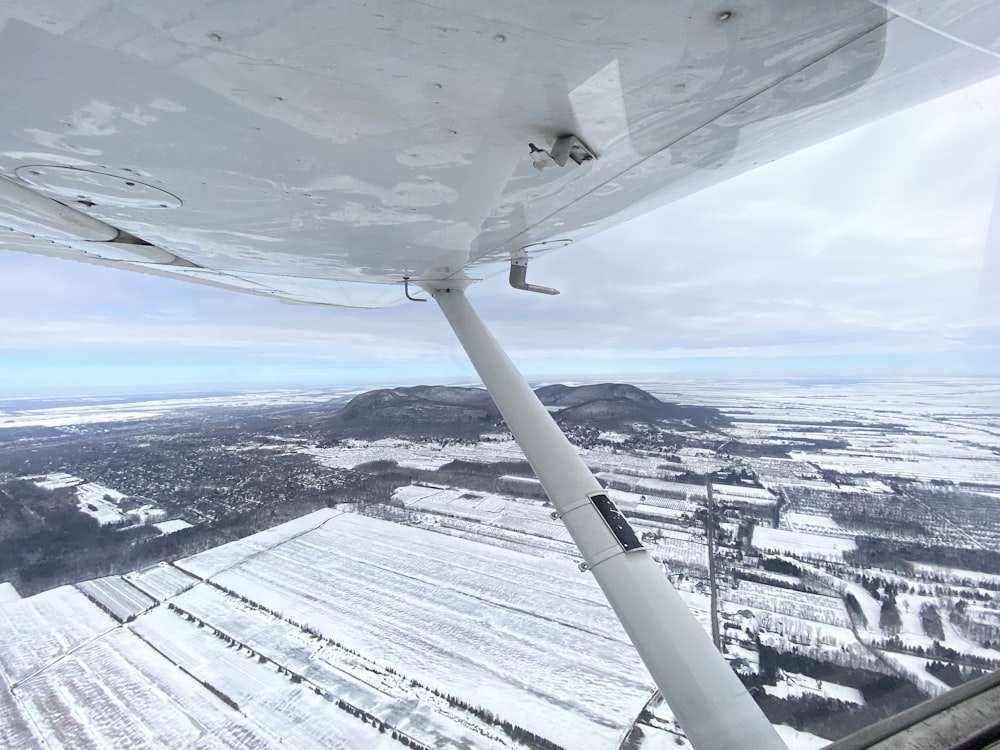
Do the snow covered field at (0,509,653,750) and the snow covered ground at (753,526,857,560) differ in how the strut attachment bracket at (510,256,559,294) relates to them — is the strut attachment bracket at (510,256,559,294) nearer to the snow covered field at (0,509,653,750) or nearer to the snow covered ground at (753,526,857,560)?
the snow covered field at (0,509,653,750)

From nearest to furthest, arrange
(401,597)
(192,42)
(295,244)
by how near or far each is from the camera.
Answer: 1. (192,42)
2. (295,244)
3. (401,597)

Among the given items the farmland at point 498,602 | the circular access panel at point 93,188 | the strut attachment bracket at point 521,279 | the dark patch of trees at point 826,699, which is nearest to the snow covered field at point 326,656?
the farmland at point 498,602

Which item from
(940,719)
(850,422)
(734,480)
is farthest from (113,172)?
(850,422)

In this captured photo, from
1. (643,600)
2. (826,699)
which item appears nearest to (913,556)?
(826,699)

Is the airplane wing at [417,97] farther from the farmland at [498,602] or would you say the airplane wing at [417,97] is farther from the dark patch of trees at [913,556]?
the dark patch of trees at [913,556]

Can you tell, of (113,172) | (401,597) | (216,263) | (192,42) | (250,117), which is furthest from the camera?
(401,597)

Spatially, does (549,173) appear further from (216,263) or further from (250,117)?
(216,263)
